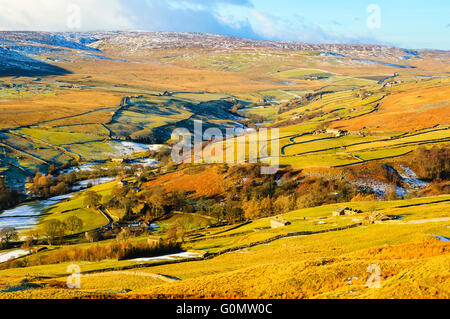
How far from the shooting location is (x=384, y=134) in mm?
120562

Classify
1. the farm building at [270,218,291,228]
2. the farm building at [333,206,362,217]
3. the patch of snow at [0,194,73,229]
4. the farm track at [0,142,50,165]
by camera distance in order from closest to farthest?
the farm building at [270,218,291,228]
the farm building at [333,206,362,217]
the patch of snow at [0,194,73,229]
the farm track at [0,142,50,165]

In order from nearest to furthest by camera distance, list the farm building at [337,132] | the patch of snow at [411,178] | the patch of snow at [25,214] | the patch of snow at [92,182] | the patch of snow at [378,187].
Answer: the patch of snow at [25,214], the patch of snow at [378,187], the patch of snow at [411,178], the patch of snow at [92,182], the farm building at [337,132]

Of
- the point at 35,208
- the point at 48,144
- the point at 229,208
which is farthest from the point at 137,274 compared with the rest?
the point at 48,144

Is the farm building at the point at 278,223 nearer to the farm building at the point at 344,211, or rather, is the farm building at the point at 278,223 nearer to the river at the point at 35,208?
the farm building at the point at 344,211

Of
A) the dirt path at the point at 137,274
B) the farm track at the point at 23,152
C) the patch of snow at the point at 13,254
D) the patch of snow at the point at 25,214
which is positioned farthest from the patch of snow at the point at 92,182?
the dirt path at the point at 137,274

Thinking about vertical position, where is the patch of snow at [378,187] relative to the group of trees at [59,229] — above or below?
above

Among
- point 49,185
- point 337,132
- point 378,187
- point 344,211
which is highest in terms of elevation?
point 337,132

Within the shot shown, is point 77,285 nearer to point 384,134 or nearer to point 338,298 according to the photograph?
point 338,298

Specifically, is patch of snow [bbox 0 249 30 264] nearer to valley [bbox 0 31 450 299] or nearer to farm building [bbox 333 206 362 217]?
valley [bbox 0 31 450 299]

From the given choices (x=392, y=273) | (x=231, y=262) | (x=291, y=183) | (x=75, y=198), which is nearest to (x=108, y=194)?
(x=75, y=198)

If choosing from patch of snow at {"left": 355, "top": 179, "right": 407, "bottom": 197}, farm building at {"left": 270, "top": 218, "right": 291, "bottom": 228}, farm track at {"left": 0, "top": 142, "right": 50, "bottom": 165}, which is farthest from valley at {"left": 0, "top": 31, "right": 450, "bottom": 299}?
farm track at {"left": 0, "top": 142, "right": 50, "bottom": 165}

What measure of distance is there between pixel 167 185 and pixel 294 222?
44785mm

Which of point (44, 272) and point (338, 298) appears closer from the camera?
point (338, 298)

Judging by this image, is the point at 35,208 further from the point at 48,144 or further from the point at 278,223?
the point at 278,223
